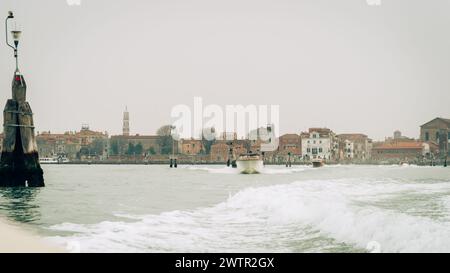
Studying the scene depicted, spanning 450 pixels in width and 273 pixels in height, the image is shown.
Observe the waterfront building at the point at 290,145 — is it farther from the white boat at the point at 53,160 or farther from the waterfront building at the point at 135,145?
the white boat at the point at 53,160

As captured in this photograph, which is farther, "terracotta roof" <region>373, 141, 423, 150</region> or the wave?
"terracotta roof" <region>373, 141, 423, 150</region>

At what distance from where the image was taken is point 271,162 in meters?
110

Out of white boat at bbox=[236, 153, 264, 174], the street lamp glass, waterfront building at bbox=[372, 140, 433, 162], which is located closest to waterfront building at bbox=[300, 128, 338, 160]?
waterfront building at bbox=[372, 140, 433, 162]

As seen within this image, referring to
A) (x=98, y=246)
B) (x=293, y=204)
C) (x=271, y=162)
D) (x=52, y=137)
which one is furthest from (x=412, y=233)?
(x=52, y=137)

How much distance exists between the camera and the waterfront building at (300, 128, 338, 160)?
10719cm

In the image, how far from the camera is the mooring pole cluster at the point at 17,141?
73.5 ft

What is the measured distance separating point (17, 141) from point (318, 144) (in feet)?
293

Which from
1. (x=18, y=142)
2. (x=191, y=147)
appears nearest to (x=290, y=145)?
(x=191, y=147)

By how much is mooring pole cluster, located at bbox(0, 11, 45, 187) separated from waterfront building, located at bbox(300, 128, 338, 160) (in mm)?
86302

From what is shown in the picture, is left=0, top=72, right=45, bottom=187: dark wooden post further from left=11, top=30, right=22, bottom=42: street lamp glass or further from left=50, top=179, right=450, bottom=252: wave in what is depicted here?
left=50, top=179, right=450, bottom=252: wave

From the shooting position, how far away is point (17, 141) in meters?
22.5

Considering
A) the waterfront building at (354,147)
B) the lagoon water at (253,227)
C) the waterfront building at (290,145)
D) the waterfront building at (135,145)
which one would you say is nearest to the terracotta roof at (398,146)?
the waterfront building at (354,147)

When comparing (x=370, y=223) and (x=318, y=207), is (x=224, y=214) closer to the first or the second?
(x=318, y=207)

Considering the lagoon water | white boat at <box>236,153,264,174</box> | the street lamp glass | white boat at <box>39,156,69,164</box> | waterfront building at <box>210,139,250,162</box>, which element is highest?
the street lamp glass
